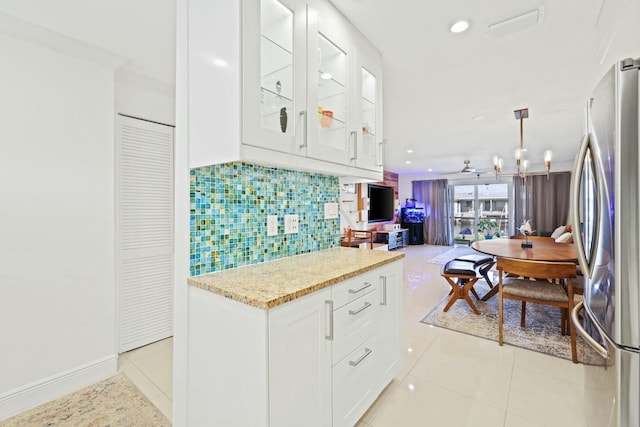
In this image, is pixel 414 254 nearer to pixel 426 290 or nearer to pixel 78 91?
pixel 426 290

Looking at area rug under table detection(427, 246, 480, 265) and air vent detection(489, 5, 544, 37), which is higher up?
air vent detection(489, 5, 544, 37)

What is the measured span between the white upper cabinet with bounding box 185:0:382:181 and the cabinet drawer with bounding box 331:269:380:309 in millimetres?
647

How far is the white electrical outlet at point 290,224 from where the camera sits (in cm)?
180

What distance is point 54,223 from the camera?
1946mm

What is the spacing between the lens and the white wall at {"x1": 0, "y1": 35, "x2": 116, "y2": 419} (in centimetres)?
178

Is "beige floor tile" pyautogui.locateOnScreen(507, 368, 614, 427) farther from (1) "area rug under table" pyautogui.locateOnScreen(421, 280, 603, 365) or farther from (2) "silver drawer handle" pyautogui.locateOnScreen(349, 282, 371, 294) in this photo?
(2) "silver drawer handle" pyautogui.locateOnScreen(349, 282, 371, 294)

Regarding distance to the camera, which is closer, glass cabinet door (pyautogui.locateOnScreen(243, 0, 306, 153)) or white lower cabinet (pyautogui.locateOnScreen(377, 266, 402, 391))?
glass cabinet door (pyautogui.locateOnScreen(243, 0, 306, 153))

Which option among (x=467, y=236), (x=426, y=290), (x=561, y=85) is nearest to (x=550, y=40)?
(x=561, y=85)

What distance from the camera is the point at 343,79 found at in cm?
178

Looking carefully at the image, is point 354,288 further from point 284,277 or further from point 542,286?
point 542,286

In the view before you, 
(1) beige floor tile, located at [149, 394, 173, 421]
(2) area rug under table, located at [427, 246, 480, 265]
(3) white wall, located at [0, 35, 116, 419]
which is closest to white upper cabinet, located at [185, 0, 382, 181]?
(3) white wall, located at [0, 35, 116, 419]

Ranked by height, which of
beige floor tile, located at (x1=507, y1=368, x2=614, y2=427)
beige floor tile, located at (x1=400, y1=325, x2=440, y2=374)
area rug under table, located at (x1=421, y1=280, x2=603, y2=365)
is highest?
area rug under table, located at (x1=421, y1=280, x2=603, y2=365)

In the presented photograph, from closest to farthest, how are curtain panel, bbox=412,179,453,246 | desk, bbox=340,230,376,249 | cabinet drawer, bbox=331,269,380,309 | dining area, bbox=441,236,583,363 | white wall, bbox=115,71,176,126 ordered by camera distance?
cabinet drawer, bbox=331,269,380,309, dining area, bbox=441,236,583,363, white wall, bbox=115,71,176,126, desk, bbox=340,230,376,249, curtain panel, bbox=412,179,453,246

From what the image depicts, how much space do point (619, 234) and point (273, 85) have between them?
1.49m
